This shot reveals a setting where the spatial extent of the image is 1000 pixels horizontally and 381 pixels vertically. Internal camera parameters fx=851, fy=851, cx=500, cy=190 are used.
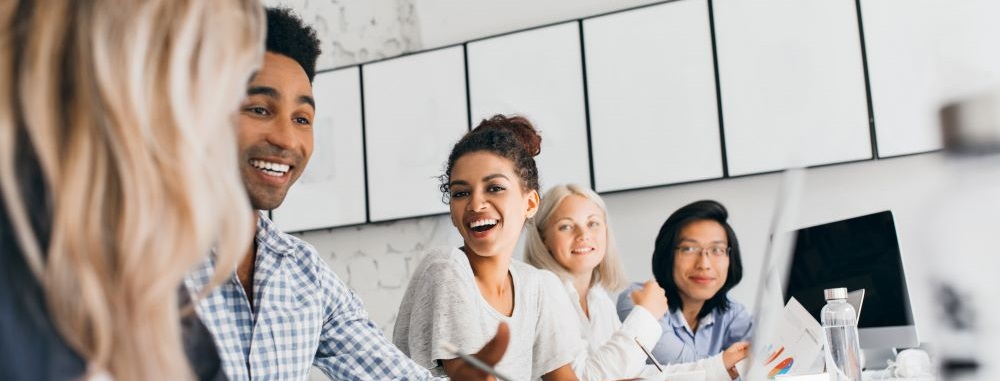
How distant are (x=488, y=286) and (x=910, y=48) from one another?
165 centimetres

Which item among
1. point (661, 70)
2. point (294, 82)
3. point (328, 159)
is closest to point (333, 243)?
point (328, 159)

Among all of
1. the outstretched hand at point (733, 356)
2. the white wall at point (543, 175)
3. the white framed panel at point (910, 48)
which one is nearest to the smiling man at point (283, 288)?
the outstretched hand at point (733, 356)

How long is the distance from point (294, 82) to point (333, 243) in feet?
7.12

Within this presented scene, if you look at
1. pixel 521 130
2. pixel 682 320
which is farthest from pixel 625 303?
pixel 521 130

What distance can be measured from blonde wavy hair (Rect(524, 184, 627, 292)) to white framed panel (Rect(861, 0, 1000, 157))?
2.94ft

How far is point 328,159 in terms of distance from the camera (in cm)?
353

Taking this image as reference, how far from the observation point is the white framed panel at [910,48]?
2541 mm

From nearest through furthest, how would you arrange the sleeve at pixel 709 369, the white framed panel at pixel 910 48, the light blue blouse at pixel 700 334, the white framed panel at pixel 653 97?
the sleeve at pixel 709 369 → the light blue blouse at pixel 700 334 → the white framed panel at pixel 910 48 → the white framed panel at pixel 653 97

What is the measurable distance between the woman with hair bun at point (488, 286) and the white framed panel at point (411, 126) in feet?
4.12

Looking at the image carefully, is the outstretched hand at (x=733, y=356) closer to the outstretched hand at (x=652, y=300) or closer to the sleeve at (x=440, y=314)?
the outstretched hand at (x=652, y=300)

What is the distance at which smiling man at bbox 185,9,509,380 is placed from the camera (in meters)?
1.21

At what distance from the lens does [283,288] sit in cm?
127

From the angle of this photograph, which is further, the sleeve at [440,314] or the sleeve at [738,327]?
the sleeve at [738,327]

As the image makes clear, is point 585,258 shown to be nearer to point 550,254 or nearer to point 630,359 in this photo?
point 550,254
